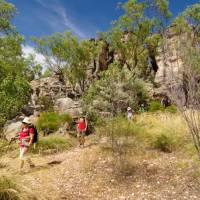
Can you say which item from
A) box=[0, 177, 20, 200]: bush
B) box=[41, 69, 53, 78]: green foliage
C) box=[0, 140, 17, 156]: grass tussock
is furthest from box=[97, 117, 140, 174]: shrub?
box=[41, 69, 53, 78]: green foliage

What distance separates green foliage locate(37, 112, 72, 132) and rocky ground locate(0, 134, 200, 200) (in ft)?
20.6

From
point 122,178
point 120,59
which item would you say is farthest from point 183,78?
point 120,59

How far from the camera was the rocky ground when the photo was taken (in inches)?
291

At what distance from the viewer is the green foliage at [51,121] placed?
56.0ft

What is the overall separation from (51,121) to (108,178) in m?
9.29

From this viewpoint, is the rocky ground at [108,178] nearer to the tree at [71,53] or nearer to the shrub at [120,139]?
the shrub at [120,139]

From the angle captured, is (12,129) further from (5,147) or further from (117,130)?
(117,130)

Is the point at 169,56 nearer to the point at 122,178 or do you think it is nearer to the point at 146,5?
the point at 122,178

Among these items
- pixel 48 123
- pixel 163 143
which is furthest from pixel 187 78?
pixel 48 123

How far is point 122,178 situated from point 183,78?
3.36m

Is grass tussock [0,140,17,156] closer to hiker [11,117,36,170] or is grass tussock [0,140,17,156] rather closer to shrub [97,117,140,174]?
hiker [11,117,36,170]

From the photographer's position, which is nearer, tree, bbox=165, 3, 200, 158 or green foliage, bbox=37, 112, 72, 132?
tree, bbox=165, 3, 200, 158

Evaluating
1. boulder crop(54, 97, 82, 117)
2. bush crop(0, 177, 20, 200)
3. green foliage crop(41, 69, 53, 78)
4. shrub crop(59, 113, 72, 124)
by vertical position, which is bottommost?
bush crop(0, 177, 20, 200)

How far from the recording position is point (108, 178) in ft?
28.3
